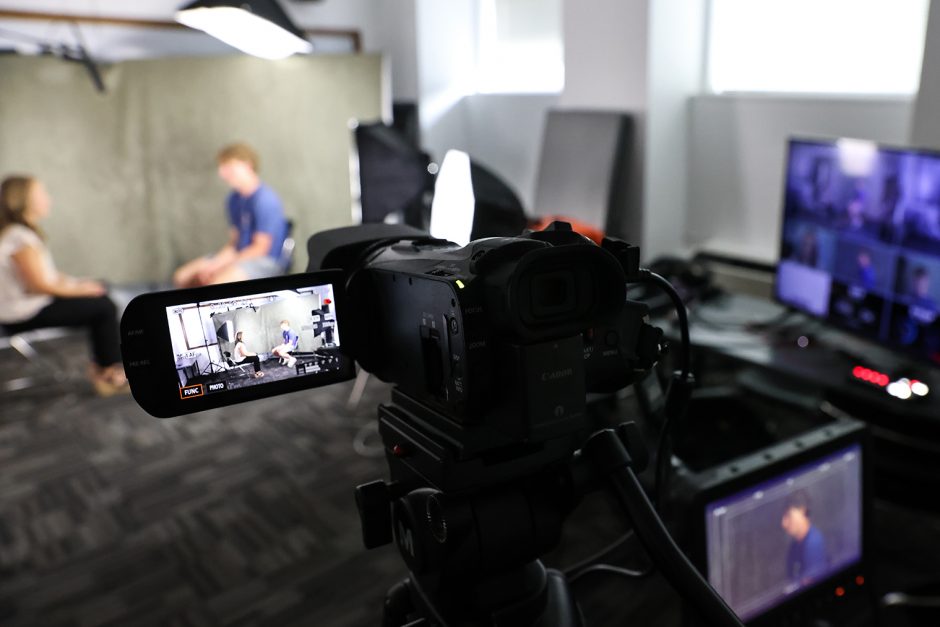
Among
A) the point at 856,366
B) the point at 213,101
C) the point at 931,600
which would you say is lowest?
the point at 931,600

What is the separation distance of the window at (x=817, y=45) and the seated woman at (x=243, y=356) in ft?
8.72

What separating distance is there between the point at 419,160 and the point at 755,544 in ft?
7.31

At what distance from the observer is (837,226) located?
7.43ft

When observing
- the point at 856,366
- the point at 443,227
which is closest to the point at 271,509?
the point at 443,227

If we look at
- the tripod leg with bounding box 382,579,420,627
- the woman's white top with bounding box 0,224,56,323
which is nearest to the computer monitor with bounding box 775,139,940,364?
the tripod leg with bounding box 382,579,420,627

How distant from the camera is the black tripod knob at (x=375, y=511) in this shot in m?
0.86

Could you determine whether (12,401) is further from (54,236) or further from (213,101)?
(213,101)

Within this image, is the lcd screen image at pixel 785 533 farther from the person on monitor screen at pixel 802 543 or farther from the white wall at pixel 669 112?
the white wall at pixel 669 112

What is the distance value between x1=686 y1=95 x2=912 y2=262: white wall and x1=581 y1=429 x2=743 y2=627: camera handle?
2.60 metres

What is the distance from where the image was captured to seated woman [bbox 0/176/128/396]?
3672 millimetres

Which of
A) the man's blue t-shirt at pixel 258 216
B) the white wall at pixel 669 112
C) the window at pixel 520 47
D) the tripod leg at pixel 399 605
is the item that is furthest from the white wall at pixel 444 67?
the tripod leg at pixel 399 605

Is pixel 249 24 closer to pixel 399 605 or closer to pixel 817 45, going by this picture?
pixel 399 605

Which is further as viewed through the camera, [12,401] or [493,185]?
[12,401]

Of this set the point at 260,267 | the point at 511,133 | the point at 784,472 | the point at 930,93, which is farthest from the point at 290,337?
the point at 511,133
